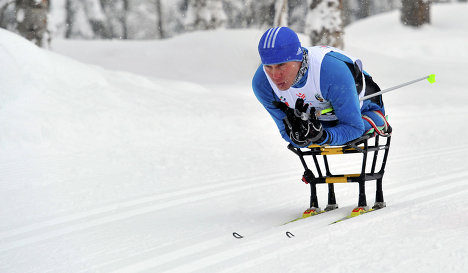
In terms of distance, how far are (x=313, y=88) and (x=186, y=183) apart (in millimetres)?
2789

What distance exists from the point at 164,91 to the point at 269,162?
483 centimetres

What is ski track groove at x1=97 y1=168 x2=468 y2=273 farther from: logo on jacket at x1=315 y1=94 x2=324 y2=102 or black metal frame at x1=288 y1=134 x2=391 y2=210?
logo on jacket at x1=315 y1=94 x2=324 y2=102

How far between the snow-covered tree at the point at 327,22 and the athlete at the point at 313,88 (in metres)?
10.6

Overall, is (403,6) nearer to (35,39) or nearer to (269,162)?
(35,39)

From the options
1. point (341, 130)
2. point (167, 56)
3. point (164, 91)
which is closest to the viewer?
point (341, 130)

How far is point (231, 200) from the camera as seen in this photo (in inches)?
219

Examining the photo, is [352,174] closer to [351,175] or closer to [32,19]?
[351,175]

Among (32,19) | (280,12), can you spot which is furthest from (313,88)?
(280,12)

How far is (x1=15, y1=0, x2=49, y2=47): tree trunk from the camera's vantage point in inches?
460

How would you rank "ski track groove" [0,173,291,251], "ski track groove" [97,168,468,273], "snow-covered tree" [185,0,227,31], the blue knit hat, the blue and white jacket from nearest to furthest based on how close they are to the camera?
"ski track groove" [97,168,468,273]
the blue knit hat
the blue and white jacket
"ski track groove" [0,173,291,251]
"snow-covered tree" [185,0,227,31]

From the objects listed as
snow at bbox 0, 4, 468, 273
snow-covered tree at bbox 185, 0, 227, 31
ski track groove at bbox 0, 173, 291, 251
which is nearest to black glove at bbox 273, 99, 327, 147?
snow at bbox 0, 4, 468, 273

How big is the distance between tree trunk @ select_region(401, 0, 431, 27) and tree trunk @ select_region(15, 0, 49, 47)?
1363 cm

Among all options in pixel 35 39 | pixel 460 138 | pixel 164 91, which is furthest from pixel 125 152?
pixel 35 39

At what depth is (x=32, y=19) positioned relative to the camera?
11.9 metres
